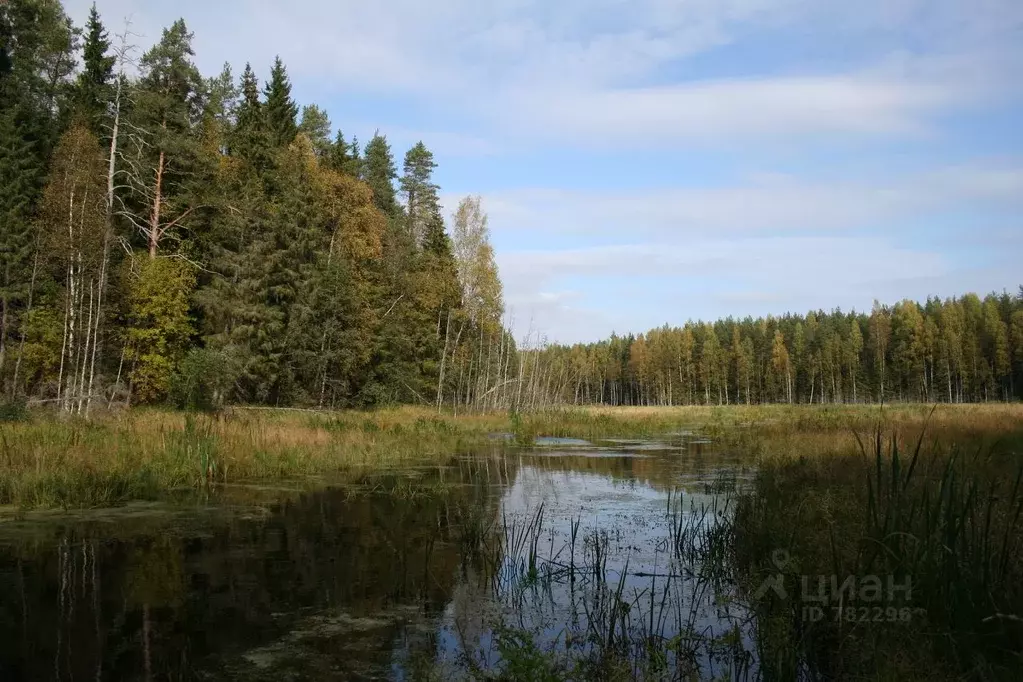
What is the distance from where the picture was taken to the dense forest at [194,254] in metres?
20.8

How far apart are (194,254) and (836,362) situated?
231 feet

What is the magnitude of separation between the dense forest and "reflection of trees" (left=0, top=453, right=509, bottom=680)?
1043cm

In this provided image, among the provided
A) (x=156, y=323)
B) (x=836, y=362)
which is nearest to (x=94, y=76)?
(x=156, y=323)

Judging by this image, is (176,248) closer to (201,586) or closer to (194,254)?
(194,254)

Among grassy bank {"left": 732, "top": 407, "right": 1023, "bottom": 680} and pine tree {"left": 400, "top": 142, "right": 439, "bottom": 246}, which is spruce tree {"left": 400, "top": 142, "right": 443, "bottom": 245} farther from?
grassy bank {"left": 732, "top": 407, "right": 1023, "bottom": 680}

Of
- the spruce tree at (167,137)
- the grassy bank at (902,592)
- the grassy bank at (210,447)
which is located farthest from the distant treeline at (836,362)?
the grassy bank at (902,592)

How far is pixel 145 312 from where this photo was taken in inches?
945

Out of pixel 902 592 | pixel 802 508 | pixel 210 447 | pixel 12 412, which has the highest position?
pixel 12 412

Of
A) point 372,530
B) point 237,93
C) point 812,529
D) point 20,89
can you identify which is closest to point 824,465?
point 812,529

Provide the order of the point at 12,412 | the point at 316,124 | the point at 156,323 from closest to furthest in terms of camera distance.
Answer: the point at 12,412 → the point at 156,323 → the point at 316,124

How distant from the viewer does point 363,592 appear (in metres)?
6.10

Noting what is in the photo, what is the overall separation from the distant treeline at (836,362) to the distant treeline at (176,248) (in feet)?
81.2

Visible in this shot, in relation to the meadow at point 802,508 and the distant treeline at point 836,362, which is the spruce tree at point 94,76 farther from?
the distant treeline at point 836,362

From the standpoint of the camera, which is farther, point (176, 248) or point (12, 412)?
point (176, 248)
